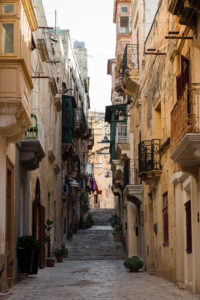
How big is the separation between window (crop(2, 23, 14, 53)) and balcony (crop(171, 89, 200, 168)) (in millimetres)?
3910

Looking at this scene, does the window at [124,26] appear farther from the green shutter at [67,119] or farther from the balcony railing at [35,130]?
the balcony railing at [35,130]

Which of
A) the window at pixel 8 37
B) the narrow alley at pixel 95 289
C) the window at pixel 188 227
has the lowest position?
the narrow alley at pixel 95 289

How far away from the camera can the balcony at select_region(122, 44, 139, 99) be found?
25953 millimetres

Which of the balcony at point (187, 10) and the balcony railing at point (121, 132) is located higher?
the balcony railing at point (121, 132)

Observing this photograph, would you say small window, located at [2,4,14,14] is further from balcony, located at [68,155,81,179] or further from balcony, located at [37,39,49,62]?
balcony, located at [68,155,81,179]

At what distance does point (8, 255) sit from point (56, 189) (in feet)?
53.3

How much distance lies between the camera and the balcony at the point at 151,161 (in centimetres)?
2006

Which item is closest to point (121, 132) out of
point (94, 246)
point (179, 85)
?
point (94, 246)

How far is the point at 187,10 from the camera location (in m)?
12.4

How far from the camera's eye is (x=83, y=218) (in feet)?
172

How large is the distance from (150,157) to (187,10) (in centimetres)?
893

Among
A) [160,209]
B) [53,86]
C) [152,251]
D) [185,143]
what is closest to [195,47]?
Result: [185,143]

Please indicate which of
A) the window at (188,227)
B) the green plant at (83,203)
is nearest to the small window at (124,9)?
the green plant at (83,203)

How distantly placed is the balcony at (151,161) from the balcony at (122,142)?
9962 millimetres
